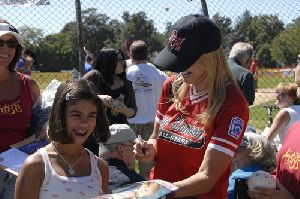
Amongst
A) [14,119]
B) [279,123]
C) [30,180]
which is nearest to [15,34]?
[14,119]

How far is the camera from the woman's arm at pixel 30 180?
8.00ft

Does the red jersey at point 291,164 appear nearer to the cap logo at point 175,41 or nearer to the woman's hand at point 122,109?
the cap logo at point 175,41

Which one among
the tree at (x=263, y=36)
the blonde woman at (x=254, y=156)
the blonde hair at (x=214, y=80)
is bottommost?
the tree at (x=263, y=36)

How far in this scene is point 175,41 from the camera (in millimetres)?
2418

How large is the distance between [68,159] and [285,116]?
3.27m

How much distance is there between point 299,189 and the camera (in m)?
2.23

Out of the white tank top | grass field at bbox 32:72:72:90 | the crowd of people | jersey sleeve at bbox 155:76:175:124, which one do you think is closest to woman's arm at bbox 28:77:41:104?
the crowd of people

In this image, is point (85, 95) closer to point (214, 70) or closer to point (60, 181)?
point (60, 181)

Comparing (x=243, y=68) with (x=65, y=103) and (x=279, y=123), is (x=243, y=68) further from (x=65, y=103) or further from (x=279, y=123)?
(x=65, y=103)

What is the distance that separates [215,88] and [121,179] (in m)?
0.96

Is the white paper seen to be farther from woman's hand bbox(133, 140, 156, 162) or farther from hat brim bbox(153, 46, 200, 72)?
hat brim bbox(153, 46, 200, 72)

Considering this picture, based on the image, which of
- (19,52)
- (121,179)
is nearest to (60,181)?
(121,179)

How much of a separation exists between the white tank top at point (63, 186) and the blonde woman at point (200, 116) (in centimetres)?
31

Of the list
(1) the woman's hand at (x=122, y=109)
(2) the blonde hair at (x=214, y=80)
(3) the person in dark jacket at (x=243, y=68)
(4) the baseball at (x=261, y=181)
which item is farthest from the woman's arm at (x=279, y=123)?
(4) the baseball at (x=261, y=181)
